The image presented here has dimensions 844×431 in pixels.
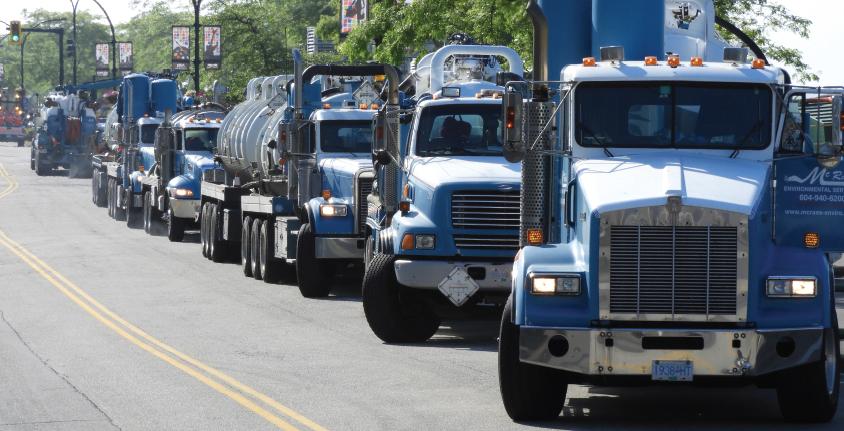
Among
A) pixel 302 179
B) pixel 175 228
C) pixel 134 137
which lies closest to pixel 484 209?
pixel 302 179

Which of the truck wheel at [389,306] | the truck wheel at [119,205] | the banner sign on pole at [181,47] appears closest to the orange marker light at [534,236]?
the truck wheel at [389,306]

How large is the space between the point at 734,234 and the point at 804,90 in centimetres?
167

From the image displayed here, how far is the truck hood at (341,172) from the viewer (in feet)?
72.8

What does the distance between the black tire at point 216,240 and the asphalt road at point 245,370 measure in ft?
9.67

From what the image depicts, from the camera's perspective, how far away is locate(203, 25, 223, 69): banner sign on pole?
57812 millimetres

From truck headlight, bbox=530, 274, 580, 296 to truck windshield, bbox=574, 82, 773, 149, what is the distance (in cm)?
153

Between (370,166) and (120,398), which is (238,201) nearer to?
(370,166)

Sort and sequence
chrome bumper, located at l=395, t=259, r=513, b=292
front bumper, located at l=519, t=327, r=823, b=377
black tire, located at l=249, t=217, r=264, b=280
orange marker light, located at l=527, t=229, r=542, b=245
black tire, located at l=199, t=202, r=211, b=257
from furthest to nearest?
1. black tire, located at l=199, t=202, r=211, b=257
2. black tire, located at l=249, t=217, r=264, b=280
3. chrome bumper, located at l=395, t=259, r=513, b=292
4. orange marker light, located at l=527, t=229, r=542, b=245
5. front bumper, located at l=519, t=327, r=823, b=377

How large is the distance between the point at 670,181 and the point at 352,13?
99.1 ft

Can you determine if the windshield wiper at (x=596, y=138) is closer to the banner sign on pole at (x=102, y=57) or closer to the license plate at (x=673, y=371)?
the license plate at (x=673, y=371)

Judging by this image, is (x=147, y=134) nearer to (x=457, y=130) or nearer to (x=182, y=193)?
(x=182, y=193)

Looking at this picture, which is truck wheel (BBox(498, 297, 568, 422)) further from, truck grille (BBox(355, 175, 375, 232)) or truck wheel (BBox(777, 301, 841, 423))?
truck grille (BBox(355, 175, 375, 232))

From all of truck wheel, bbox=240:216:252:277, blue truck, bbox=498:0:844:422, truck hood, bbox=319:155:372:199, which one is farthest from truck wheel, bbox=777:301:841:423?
truck wheel, bbox=240:216:252:277

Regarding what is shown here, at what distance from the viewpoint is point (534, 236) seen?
12.5 metres
